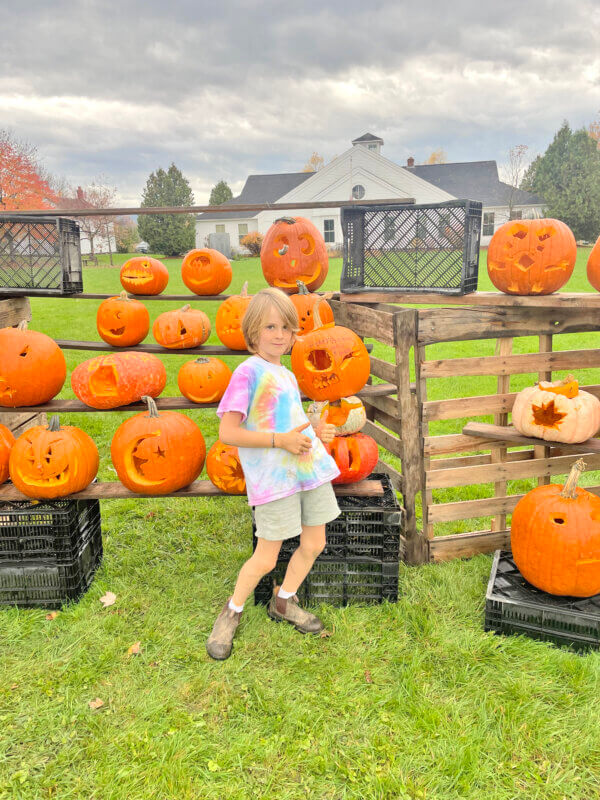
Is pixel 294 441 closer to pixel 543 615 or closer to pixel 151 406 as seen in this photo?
pixel 151 406

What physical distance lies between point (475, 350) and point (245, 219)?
42.8 meters

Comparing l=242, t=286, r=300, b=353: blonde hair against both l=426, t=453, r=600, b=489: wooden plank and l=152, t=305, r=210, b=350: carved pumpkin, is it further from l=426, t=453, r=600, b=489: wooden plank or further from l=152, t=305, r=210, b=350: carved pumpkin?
l=426, t=453, r=600, b=489: wooden plank

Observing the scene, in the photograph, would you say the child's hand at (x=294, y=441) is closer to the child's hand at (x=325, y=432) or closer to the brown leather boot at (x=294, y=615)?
the child's hand at (x=325, y=432)

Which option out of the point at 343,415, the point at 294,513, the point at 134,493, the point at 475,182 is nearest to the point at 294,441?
the point at 294,513

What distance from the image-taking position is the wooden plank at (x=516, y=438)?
3.53 meters

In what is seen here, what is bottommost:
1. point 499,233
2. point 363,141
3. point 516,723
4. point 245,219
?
point 516,723

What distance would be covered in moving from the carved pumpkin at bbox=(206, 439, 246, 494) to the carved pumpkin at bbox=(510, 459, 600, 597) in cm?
180

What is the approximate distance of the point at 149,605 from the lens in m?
3.58

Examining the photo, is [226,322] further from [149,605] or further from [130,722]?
[130,722]

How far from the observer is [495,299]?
3652 mm

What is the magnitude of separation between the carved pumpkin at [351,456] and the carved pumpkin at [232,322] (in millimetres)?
1062

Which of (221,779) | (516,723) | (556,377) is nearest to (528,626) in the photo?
(516,723)

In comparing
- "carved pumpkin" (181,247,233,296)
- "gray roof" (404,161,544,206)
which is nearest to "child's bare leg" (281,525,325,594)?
"carved pumpkin" (181,247,233,296)

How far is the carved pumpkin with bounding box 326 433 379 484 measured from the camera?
3.61 metres
